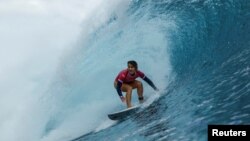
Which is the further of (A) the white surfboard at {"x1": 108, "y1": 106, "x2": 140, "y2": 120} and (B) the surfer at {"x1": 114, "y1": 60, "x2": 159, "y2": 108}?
(B) the surfer at {"x1": 114, "y1": 60, "x2": 159, "y2": 108}

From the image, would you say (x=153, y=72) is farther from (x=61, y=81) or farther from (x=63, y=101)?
(x=61, y=81)

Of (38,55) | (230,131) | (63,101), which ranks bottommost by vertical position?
(230,131)

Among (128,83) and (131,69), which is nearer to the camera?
(131,69)

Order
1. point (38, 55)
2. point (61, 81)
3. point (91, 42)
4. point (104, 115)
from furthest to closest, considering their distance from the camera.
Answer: point (38, 55) → point (91, 42) → point (61, 81) → point (104, 115)

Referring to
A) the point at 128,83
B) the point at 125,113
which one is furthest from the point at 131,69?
the point at 125,113

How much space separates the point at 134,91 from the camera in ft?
36.8

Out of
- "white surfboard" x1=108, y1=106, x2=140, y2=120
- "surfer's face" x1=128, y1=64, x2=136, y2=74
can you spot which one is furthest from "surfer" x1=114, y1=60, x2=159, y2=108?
"white surfboard" x1=108, y1=106, x2=140, y2=120

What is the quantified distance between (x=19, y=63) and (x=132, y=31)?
241 inches

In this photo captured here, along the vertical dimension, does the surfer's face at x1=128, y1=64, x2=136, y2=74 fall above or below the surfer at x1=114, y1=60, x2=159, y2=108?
above

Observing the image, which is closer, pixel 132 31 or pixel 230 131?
pixel 230 131

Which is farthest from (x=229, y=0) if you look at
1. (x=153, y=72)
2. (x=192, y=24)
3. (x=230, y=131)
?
(x=230, y=131)

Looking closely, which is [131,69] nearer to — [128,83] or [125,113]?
[128,83]

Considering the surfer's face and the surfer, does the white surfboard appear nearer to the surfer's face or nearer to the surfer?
the surfer

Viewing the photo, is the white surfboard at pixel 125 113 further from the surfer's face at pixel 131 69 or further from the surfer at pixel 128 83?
the surfer's face at pixel 131 69
